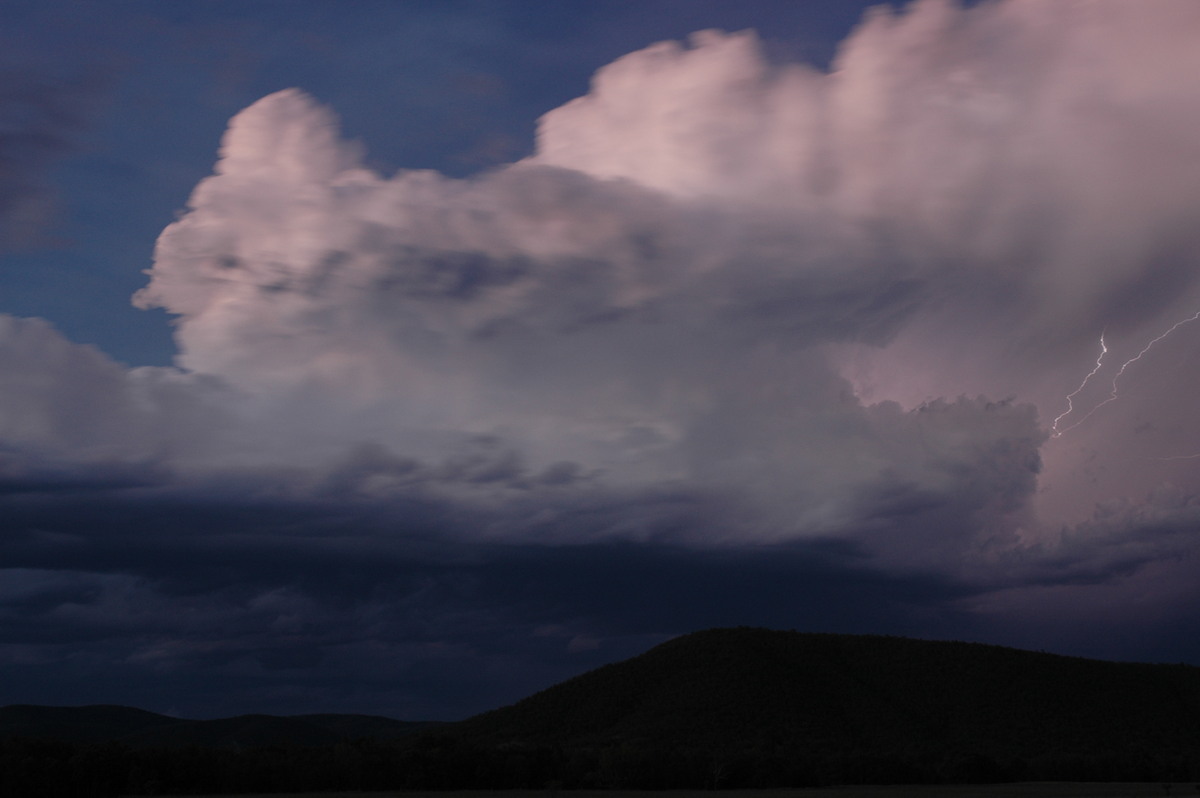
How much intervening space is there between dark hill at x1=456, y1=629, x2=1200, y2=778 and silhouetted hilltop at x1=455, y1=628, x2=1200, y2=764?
10.1 inches

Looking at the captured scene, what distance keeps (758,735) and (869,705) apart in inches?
815

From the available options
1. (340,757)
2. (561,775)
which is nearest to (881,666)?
(561,775)

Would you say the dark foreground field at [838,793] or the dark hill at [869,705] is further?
the dark hill at [869,705]

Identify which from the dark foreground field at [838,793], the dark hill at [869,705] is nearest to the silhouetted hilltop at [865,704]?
the dark hill at [869,705]

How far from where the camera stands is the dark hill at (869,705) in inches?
4345

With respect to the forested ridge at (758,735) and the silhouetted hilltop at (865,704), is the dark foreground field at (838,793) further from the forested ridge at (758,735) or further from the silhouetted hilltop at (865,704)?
the silhouetted hilltop at (865,704)

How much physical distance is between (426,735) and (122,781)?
24.5m

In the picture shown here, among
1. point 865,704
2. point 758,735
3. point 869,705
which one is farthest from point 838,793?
point 865,704

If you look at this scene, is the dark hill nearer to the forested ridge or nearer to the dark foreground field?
the forested ridge

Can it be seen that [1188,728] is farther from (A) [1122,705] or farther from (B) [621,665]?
(B) [621,665]

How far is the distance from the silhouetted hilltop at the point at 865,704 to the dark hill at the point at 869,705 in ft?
0.84

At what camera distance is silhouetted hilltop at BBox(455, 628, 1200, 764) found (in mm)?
111438

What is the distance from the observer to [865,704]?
419ft

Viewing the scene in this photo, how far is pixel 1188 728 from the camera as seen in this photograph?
392ft
